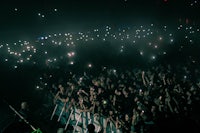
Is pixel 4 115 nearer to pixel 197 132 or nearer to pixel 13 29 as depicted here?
pixel 197 132

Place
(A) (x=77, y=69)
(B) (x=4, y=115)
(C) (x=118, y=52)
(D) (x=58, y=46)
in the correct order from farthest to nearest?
(D) (x=58, y=46) → (C) (x=118, y=52) → (A) (x=77, y=69) → (B) (x=4, y=115)

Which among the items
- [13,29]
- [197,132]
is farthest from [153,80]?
[13,29]

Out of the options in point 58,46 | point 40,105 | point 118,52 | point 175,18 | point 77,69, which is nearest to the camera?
point 40,105

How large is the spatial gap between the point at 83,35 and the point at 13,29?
17.3 feet

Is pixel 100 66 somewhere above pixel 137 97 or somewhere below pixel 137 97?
above

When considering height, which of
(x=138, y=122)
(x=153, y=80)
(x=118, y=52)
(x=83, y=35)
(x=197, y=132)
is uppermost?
(x=83, y=35)

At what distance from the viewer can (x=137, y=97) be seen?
8.51 m

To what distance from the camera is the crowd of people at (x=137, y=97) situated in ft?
25.7

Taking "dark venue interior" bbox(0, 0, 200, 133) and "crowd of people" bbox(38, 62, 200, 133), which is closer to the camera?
"crowd of people" bbox(38, 62, 200, 133)

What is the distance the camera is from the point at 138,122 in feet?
24.8

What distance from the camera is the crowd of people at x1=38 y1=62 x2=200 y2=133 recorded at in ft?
25.7

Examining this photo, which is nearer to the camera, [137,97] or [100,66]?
[137,97]

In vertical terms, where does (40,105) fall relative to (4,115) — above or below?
above

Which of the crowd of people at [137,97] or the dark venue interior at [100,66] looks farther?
the dark venue interior at [100,66]
